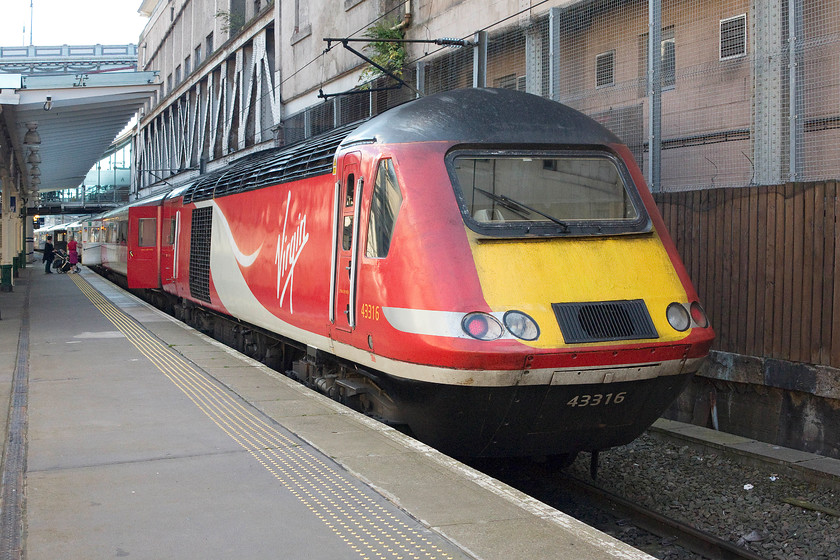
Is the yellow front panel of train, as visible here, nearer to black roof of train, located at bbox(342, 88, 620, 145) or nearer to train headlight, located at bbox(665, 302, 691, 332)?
train headlight, located at bbox(665, 302, 691, 332)

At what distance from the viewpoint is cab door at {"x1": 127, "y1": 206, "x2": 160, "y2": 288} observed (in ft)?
62.3

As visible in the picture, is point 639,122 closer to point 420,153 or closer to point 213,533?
point 420,153

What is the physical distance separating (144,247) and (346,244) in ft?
43.4

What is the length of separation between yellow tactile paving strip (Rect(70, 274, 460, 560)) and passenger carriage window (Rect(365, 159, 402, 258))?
5.22 ft

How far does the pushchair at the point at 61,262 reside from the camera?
39.9 metres

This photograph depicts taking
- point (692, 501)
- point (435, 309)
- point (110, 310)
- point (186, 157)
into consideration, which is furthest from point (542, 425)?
point (186, 157)

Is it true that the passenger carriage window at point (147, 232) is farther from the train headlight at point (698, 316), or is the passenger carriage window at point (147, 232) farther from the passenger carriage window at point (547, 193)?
the train headlight at point (698, 316)

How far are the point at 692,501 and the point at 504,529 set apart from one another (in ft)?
10.7

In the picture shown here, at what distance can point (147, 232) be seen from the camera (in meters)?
19.7

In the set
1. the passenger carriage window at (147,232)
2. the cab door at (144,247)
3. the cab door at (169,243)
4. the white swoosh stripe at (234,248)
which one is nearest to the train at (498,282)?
the white swoosh stripe at (234,248)

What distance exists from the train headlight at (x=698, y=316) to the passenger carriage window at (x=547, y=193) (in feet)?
2.34

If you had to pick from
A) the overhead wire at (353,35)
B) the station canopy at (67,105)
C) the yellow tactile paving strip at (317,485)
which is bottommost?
the yellow tactile paving strip at (317,485)

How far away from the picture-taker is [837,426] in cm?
767

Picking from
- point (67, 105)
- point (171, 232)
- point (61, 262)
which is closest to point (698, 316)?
point (171, 232)
